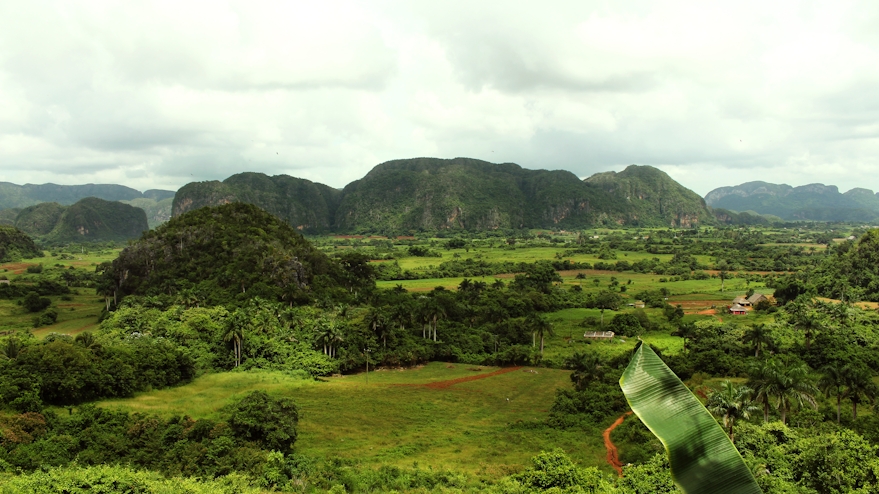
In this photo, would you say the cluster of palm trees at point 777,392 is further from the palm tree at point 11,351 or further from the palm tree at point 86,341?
the palm tree at point 11,351

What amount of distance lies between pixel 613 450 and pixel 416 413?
1214 cm

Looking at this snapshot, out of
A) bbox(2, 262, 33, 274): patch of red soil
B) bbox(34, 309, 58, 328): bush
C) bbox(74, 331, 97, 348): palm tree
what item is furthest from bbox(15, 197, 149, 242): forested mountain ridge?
bbox(74, 331, 97, 348): palm tree

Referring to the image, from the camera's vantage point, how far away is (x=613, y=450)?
27.3 metres

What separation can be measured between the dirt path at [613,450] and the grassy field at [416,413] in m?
0.36

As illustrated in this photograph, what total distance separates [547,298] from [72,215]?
188 metres

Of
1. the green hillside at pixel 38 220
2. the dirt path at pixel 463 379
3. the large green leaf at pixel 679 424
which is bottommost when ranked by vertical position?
the dirt path at pixel 463 379

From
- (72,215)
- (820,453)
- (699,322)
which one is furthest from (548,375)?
(72,215)

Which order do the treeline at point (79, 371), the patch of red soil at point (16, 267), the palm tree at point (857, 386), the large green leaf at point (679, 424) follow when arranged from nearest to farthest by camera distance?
the large green leaf at point (679, 424) → the palm tree at point (857, 386) → the treeline at point (79, 371) → the patch of red soil at point (16, 267)

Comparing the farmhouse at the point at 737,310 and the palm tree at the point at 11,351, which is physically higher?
A: the palm tree at the point at 11,351

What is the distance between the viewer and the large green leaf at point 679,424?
299 centimetres

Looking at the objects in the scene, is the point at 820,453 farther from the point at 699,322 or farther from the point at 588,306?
the point at 588,306

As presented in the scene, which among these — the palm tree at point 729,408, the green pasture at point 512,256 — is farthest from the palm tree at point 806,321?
the green pasture at point 512,256

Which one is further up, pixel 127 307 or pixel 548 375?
pixel 127 307

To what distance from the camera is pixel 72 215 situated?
184 metres
